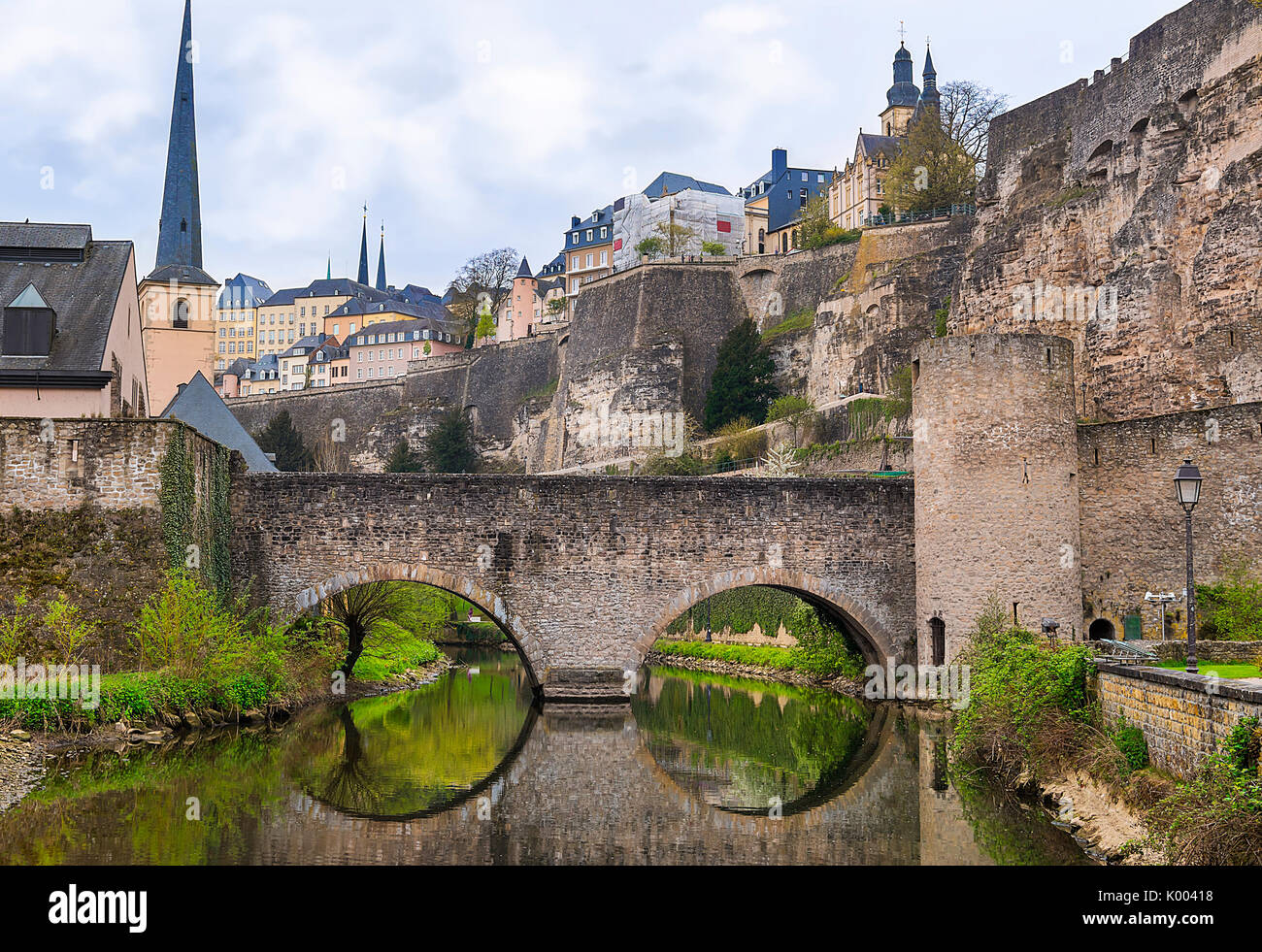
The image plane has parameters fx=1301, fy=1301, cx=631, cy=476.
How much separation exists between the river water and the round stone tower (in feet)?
9.09

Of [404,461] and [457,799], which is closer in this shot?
[457,799]

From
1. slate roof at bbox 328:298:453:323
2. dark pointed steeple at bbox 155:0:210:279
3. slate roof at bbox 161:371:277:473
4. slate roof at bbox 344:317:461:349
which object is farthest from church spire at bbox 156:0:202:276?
slate roof at bbox 328:298:453:323

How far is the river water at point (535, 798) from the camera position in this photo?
13008 mm

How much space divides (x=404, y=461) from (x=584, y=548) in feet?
158

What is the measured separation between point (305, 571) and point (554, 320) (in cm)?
6218

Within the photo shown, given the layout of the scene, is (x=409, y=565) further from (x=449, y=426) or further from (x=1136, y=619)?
(x=449, y=426)

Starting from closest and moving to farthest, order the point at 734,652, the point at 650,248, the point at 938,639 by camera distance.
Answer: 1. the point at 938,639
2. the point at 734,652
3. the point at 650,248

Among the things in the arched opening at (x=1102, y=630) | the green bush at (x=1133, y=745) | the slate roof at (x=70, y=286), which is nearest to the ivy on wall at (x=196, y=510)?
the slate roof at (x=70, y=286)

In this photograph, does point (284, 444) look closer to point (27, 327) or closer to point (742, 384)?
point (742, 384)

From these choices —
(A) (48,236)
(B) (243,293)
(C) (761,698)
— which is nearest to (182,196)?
(A) (48,236)

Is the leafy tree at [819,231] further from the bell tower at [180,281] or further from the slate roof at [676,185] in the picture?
the bell tower at [180,281]

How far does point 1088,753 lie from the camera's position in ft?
47.5

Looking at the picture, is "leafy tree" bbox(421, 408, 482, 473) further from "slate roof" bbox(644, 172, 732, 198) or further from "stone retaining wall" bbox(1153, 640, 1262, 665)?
"stone retaining wall" bbox(1153, 640, 1262, 665)
